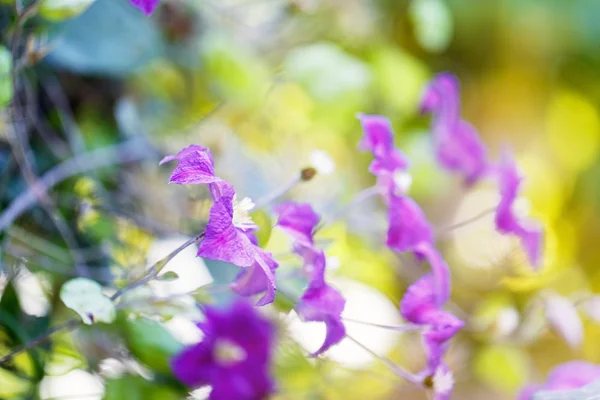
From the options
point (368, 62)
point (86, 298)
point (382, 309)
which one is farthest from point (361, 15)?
point (86, 298)

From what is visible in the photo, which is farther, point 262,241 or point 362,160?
point 362,160

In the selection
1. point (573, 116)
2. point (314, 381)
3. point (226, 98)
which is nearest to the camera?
point (314, 381)

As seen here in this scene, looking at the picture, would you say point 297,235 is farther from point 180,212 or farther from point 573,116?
point 573,116

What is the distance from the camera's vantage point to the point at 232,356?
1.79 ft

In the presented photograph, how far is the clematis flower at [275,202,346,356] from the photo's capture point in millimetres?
346

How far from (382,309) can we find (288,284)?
1.00ft

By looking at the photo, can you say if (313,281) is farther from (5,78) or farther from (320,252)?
(5,78)

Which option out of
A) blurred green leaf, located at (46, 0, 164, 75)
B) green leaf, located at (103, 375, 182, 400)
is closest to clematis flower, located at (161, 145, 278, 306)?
green leaf, located at (103, 375, 182, 400)

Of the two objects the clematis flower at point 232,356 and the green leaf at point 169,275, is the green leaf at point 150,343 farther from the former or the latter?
the green leaf at point 169,275

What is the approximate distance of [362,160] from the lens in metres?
0.95

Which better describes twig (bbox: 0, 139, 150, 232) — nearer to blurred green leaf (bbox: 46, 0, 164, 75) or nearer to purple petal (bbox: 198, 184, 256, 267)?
blurred green leaf (bbox: 46, 0, 164, 75)

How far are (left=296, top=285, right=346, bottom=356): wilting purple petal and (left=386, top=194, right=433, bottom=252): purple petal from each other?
77 mm

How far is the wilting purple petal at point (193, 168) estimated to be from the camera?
28 centimetres

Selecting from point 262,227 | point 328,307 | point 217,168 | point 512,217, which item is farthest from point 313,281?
point 217,168
